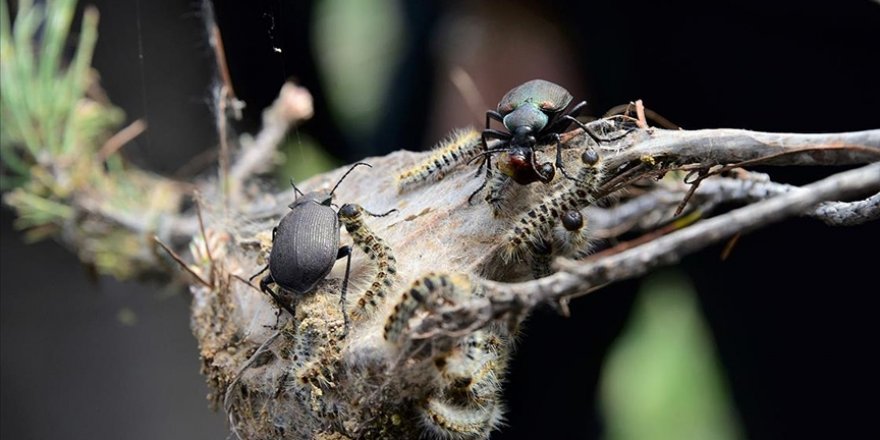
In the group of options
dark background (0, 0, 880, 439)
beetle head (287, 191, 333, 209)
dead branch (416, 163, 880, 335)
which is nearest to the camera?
dead branch (416, 163, 880, 335)

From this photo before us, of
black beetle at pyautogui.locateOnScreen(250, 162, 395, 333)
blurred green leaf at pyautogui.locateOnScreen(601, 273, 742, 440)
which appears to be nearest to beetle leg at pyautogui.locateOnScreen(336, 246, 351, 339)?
black beetle at pyautogui.locateOnScreen(250, 162, 395, 333)

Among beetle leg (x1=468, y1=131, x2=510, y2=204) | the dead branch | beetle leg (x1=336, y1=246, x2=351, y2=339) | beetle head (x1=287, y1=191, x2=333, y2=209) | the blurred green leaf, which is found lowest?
the blurred green leaf

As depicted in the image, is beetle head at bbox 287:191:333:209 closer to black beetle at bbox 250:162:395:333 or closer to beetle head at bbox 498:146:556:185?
black beetle at bbox 250:162:395:333

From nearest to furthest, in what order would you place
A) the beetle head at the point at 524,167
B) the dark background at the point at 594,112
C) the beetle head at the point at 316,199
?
the beetle head at the point at 524,167, the beetle head at the point at 316,199, the dark background at the point at 594,112

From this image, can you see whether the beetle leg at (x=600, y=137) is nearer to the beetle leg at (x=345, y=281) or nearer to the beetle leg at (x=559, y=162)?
the beetle leg at (x=559, y=162)

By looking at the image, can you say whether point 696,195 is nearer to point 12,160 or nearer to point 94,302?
point 12,160

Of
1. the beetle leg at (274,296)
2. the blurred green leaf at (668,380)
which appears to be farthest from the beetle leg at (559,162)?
the blurred green leaf at (668,380)

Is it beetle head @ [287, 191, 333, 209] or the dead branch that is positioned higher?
the dead branch

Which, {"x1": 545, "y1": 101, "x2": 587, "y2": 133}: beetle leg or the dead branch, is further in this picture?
{"x1": 545, "y1": 101, "x2": 587, "y2": 133}: beetle leg

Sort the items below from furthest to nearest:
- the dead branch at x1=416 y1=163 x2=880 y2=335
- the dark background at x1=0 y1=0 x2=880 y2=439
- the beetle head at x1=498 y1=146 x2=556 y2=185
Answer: the dark background at x1=0 y1=0 x2=880 y2=439 < the beetle head at x1=498 y1=146 x2=556 y2=185 < the dead branch at x1=416 y1=163 x2=880 y2=335
